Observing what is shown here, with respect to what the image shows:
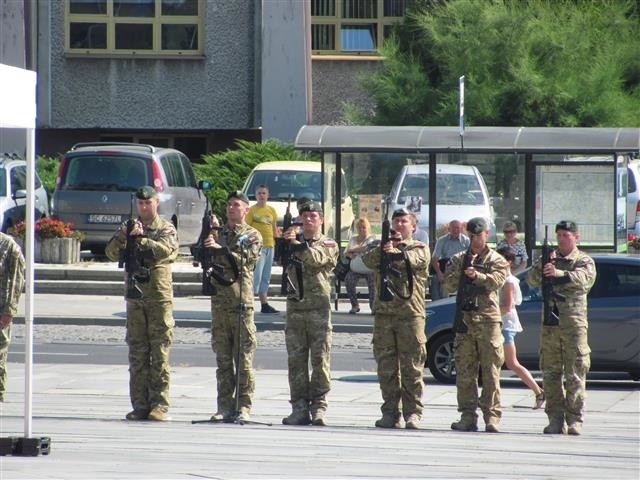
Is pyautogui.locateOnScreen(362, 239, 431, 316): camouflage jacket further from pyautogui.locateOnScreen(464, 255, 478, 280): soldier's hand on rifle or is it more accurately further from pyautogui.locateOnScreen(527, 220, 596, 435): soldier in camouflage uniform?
pyautogui.locateOnScreen(527, 220, 596, 435): soldier in camouflage uniform

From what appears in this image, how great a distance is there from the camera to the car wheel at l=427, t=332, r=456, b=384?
16344 millimetres

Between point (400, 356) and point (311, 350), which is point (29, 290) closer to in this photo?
point (311, 350)

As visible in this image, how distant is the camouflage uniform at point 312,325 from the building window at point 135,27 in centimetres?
2340

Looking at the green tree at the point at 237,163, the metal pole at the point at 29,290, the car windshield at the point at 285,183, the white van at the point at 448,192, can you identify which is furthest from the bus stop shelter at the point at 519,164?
the metal pole at the point at 29,290

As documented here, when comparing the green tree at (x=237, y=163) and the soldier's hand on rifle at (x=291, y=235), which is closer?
the soldier's hand on rifle at (x=291, y=235)

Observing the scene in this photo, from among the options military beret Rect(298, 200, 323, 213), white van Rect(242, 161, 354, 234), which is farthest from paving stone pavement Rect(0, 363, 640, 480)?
white van Rect(242, 161, 354, 234)

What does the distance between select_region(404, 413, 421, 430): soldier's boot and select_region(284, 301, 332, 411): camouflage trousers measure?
27.5 inches

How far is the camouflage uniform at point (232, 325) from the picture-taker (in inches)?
484

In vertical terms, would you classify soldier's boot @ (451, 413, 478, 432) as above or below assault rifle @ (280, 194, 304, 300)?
below

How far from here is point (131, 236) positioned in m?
12.1

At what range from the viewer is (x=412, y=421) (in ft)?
40.3

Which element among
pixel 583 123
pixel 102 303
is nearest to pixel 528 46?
pixel 583 123

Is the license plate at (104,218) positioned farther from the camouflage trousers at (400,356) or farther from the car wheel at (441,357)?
the camouflage trousers at (400,356)

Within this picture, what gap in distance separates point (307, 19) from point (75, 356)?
1791 cm
